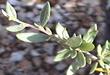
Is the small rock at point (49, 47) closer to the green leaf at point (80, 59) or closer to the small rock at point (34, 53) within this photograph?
the small rock at point (34, 53)

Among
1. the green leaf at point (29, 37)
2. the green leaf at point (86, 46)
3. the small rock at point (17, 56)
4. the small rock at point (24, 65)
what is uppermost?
the small rock at point (17, 56)

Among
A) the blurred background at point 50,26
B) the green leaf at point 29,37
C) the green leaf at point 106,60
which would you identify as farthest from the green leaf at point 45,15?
the blurred background at point 50,26

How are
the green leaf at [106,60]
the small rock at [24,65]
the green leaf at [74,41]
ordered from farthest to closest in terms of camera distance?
the small rock at [24,65] → the green leaf at [106,60] → the green leaf at [74,41]

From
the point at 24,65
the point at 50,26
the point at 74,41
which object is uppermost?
the point at 50,26

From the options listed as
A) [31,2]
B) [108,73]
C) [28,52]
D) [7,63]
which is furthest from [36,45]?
[108,73]

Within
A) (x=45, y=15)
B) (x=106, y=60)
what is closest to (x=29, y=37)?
(x=45, y=15)

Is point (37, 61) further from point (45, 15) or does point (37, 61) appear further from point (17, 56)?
point (45, 15)

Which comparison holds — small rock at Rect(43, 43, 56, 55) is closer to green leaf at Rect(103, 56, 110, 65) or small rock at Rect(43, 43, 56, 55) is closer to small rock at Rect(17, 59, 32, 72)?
small rock at Rect(17, 59, 32, 72)

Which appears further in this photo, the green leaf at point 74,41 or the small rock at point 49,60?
the small rock at point 49,60
